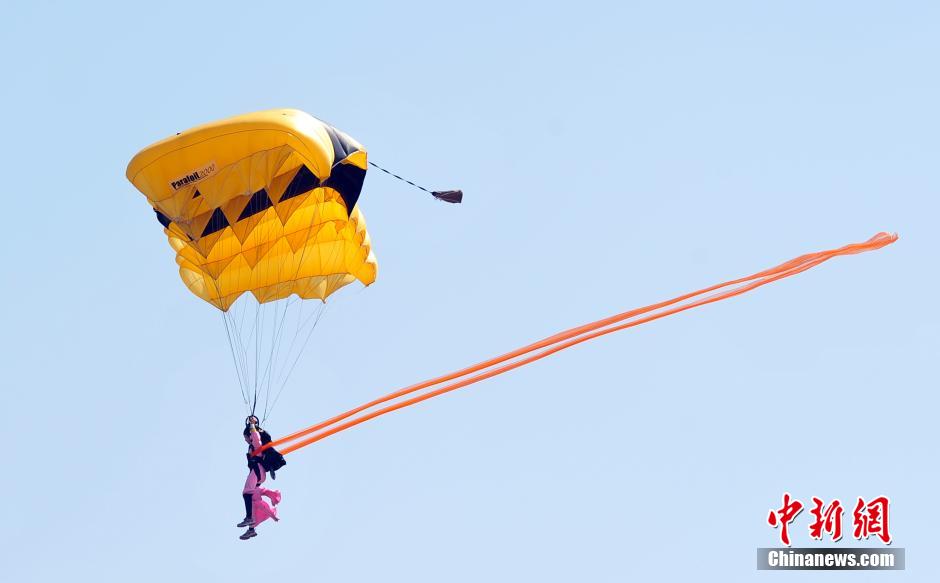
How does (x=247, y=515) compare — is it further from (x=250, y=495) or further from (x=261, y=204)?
(x=261, y=204)

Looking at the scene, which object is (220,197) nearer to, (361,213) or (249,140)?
(249,140)

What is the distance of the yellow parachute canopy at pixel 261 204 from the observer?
23.0m

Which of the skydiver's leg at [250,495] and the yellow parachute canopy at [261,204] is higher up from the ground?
the yellow parachute canopy at [261,204]

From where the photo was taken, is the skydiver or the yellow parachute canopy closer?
the yellow parachute canopy

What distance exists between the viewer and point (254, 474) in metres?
24.5

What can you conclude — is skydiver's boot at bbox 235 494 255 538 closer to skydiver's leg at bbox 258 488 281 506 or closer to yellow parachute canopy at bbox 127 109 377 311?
skydiver's leg at bbox 258 488 281 506

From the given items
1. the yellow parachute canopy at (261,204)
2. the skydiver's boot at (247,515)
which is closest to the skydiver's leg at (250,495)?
the skydiver's boot at (247,515)

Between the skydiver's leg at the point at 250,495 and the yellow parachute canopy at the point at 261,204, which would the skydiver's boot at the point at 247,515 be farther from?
the yellow parachute canopy at the point at 261,204

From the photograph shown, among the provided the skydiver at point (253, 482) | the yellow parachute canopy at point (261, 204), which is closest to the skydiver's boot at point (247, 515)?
the skydiver at point (253, 482)

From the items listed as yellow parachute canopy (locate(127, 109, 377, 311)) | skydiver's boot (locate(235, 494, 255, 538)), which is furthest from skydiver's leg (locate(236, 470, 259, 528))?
yellow parachute canopy (locate(127, 109, 377, 311))

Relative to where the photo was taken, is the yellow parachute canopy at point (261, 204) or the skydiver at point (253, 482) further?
the skydiver at point (253, 482)

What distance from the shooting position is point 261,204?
24375 mm

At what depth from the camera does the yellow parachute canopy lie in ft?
75.4

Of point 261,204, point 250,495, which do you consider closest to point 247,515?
point 250,495
